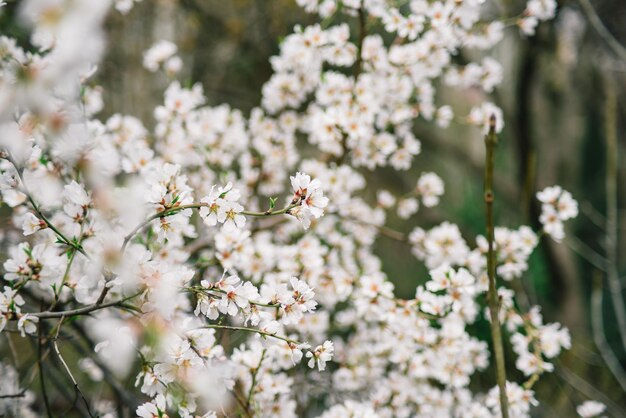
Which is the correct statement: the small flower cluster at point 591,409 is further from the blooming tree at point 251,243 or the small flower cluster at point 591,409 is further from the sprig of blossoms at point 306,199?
the sprig of blossoms at point 306,199

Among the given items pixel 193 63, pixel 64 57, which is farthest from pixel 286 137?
pixel 193 63

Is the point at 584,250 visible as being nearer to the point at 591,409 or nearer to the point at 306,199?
the point at 591,409

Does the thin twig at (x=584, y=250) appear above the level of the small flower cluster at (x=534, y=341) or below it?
below

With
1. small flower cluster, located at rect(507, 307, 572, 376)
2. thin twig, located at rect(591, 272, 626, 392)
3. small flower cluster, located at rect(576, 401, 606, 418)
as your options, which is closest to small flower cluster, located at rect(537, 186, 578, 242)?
small flower cluster, located at rect(507, 307, 572, 376)

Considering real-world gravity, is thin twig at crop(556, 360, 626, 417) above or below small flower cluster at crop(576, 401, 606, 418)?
below

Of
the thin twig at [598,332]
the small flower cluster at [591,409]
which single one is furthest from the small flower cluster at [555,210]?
the thin twig at [598,332]

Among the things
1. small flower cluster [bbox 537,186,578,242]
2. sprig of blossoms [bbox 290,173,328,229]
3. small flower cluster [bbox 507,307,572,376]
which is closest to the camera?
sprig of blossoms [bbox 290,173,328,229]

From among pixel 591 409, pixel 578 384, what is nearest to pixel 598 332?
pixel 578 384

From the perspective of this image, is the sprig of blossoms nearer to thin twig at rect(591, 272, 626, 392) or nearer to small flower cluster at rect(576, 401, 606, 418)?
small flower cluster at rect(576, 401, 606, 418)

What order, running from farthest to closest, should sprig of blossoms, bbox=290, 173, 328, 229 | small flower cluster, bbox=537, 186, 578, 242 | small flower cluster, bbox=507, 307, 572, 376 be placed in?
small flower cluster, bbox=537, 186, 578, 242 → small flower cluster, bbox=507, 307, 572, 376 → sprig of blossoms, bbox=290, 173, 328, 229
